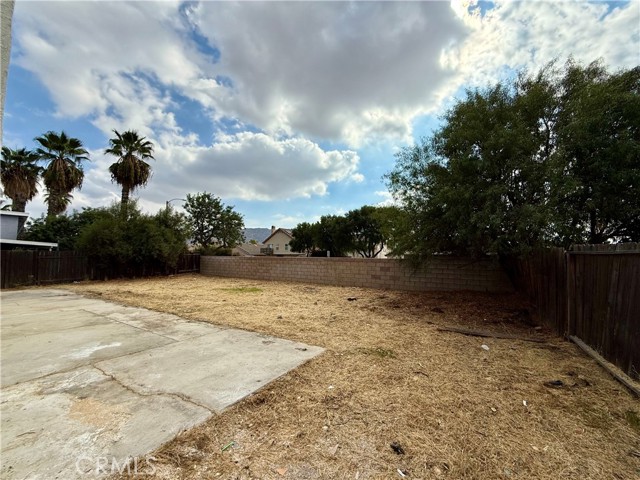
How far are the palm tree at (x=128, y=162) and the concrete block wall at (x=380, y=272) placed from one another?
7.87 meters

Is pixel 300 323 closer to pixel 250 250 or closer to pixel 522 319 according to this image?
pixel 522 319

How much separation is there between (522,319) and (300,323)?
4.53 meters

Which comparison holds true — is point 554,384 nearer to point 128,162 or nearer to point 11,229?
point 128,162

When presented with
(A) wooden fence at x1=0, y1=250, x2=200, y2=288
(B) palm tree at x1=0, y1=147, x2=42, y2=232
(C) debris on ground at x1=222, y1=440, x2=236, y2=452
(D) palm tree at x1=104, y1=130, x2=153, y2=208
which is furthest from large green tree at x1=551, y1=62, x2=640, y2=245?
(B) palm tree at x1=0, y1=147, x2=42, y2=232

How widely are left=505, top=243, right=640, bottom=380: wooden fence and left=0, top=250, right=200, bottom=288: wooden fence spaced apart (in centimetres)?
1761

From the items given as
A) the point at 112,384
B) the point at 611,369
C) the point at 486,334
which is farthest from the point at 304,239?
the point at 611,369

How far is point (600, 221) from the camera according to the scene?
20.9ft

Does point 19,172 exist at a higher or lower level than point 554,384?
higher

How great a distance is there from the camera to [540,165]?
5.80m

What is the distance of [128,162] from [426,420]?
21291 millimetres

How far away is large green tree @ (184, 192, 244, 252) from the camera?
97.3 feet

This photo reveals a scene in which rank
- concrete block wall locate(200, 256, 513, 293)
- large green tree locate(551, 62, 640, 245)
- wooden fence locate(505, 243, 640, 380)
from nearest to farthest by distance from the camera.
Result: wooden fence locate(505, 243, 640, 380)
large green tree locate(551, 62, 640, 245)
concrete block wall locate(200, 256, 513, 293)

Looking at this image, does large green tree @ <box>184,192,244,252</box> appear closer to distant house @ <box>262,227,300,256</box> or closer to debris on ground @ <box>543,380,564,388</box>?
distant house @ <box>262,227,300,256</box>

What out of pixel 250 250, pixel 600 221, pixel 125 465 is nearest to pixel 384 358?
pixel 125 465
